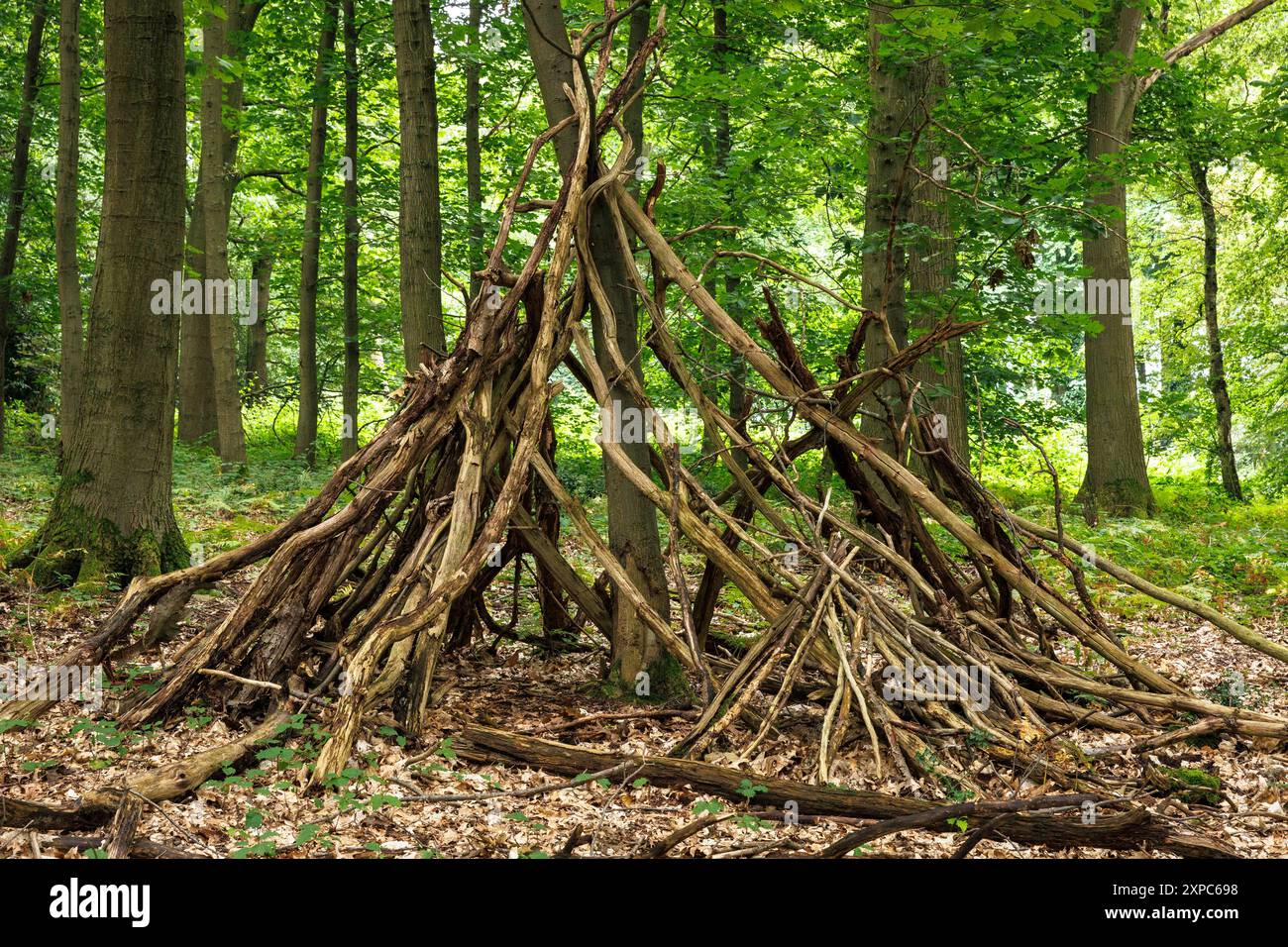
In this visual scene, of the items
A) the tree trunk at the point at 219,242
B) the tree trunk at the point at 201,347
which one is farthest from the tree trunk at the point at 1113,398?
the tree trunk at the point at 201,347

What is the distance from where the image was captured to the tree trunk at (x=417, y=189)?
26.3 ft

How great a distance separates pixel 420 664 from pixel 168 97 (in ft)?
13.4

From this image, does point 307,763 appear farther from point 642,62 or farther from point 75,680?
point 642,62

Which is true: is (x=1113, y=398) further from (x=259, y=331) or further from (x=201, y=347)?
(x=259, y=331)

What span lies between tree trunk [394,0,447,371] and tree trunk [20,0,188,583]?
6.94 ft

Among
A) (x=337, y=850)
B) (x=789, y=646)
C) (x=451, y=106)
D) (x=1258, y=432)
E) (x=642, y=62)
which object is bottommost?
(x=337, y=850)

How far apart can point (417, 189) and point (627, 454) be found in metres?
4.09

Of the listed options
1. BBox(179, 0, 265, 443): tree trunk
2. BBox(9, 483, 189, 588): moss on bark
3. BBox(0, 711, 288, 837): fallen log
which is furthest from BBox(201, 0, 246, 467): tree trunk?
BBox(0, 711, 288, 837): fallen log

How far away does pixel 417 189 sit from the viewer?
8.10 m

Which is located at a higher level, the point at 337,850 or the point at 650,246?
the point at 650,246

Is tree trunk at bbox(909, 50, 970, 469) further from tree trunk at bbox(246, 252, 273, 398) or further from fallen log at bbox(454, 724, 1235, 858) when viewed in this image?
tree trunk at bbox(246, 252, 273, 398)

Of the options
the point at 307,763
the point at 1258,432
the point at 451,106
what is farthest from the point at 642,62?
the point at 1258,432
